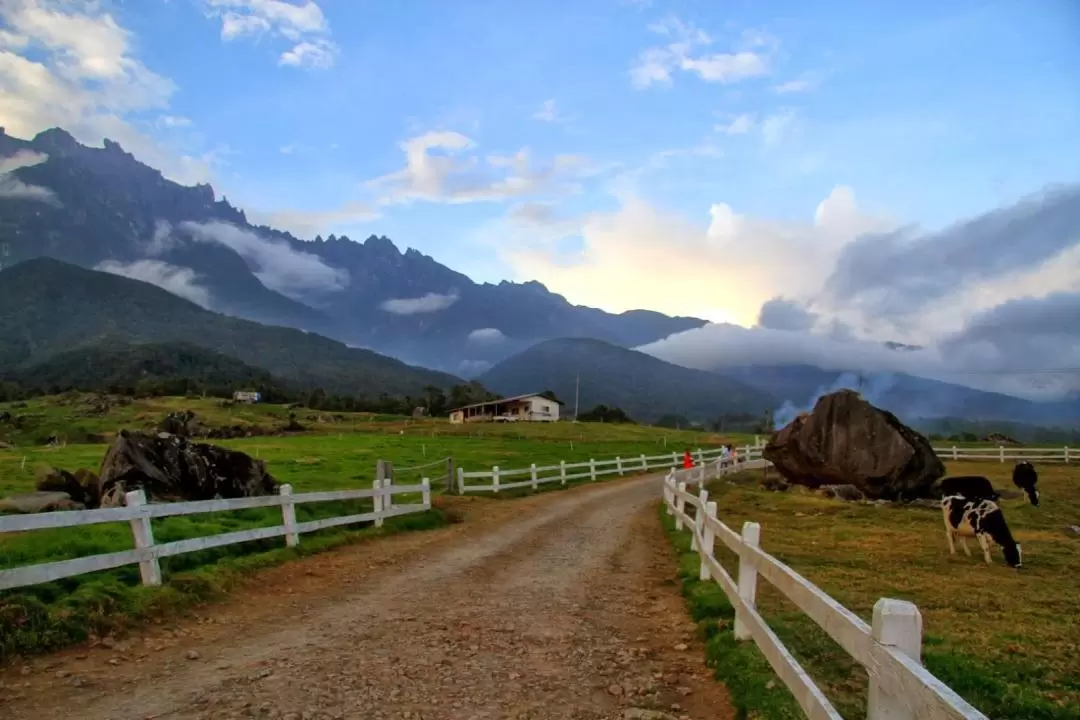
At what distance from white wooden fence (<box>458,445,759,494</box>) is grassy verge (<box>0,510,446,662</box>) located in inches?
577

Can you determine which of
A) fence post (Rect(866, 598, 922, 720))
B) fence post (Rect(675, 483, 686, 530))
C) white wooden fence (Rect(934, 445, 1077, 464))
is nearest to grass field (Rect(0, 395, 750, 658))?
fence post (Rect(675, 483, 686, 530))

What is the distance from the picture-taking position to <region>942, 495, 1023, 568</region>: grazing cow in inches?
523

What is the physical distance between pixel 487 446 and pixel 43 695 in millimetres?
48512

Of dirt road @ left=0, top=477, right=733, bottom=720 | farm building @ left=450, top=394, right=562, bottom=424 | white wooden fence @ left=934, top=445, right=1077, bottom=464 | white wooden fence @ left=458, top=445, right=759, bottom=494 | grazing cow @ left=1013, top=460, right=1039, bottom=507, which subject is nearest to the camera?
dirt road @ left=0, top=477, right=733, bottom=720

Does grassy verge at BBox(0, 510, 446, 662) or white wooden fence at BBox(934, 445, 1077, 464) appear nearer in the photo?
grassy verge at BBox(0, 510, 446, 662)

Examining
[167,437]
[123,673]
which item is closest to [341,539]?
[167,437]

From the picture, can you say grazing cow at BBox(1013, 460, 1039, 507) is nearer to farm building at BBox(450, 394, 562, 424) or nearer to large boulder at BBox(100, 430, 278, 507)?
large boulder at BBox(100, 430, 278, 507)

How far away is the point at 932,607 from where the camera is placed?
955cm

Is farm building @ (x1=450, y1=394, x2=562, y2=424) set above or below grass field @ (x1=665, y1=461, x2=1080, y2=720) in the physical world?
above

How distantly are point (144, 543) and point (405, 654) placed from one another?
442 centimetres

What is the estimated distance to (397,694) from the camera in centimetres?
628

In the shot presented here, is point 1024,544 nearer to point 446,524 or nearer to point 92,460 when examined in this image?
point 446,524

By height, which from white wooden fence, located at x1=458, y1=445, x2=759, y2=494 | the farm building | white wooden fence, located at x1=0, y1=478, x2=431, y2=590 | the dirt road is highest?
the farm building

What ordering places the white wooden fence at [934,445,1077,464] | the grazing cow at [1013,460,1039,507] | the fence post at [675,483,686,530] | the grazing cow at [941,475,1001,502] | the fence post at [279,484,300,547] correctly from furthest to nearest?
the white wooden fence at [934,445,1077,464] → the grazing cow at [1013,460,1039,507] → the fence post at [675,483,686,530] → the grazing cow at [941,475,1001,502] → the fence post at [279,484,300,547]
